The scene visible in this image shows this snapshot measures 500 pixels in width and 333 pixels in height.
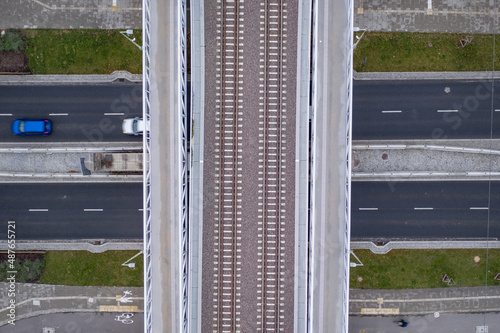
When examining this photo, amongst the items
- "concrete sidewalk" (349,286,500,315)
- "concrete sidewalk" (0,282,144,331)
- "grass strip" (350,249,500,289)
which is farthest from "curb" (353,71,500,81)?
"concrete sidewalk" (0,282,144,331)

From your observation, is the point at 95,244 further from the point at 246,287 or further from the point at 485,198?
the point at 485,198

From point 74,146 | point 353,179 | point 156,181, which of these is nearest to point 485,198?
point 353,179

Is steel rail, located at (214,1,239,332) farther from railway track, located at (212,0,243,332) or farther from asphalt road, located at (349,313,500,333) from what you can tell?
asphalt road, located at (349,313,500,333)

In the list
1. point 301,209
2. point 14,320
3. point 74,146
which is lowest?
point 14,320

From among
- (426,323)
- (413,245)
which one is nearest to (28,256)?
(413,245)

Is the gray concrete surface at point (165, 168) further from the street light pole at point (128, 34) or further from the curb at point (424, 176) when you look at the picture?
the curb at point (424, 176)
